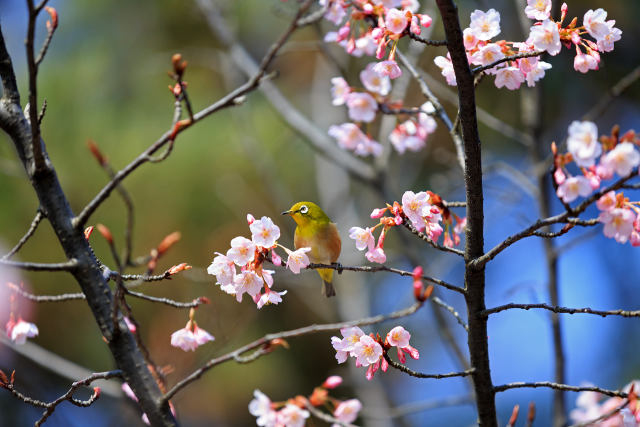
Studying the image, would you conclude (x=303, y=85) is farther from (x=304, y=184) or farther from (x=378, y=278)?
(x=378, y=278)

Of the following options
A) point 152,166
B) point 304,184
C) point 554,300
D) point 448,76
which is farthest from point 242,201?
point 448,76

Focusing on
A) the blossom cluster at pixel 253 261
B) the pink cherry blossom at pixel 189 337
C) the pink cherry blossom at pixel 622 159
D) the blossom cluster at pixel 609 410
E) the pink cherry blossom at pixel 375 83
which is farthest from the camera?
the pink cherry blossom at pixel 375 83

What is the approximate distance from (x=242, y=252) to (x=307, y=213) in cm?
76

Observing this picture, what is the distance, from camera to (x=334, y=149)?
3.26 m

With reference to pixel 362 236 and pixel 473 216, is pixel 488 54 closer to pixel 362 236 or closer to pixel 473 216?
pixel 473 216

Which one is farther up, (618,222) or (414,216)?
(414,216)

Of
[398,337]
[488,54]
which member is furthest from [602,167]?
[398,337]

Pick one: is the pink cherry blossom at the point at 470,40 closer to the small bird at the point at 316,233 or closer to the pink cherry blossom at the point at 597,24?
the pink cherry blossom at the point at 597,24

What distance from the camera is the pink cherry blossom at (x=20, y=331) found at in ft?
5.08

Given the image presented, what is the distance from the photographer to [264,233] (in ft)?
4.38

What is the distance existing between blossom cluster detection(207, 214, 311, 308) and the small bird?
2.10 ft

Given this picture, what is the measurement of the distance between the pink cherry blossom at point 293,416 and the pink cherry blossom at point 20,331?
0.69 m

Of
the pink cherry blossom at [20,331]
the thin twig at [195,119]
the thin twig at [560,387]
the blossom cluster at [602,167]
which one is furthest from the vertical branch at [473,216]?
the pink cherry blossom at [20,331]

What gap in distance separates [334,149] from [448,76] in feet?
5.53
